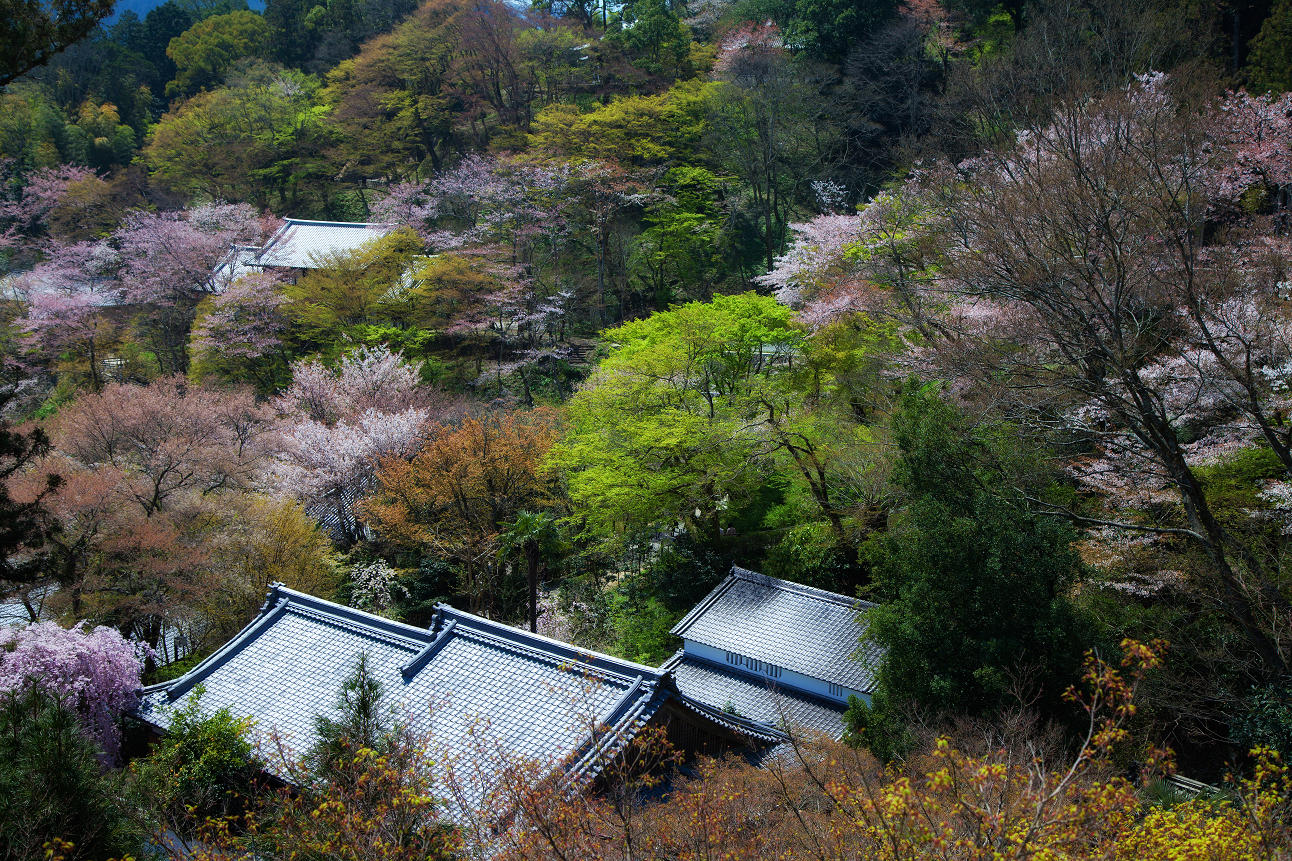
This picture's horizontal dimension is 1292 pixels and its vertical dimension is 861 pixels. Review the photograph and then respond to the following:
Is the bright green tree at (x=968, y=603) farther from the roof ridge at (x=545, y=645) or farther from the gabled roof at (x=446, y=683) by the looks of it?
the roof ridge at (x=545, y=645)

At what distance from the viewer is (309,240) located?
33031mm

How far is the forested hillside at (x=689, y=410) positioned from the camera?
25.1ft

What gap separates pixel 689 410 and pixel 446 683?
27.8 feet

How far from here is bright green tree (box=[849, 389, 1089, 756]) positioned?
Result: 989 centimetres

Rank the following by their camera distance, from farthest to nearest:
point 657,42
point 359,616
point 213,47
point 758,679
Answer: point 213,47
point 657,42
point 758,679
point 359,616

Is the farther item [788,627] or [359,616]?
[788,627]

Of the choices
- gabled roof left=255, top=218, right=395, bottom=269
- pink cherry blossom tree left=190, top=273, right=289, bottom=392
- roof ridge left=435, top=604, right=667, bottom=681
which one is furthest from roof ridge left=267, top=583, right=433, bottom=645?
gabled roof left=255, top=218, right=395, bottom=269

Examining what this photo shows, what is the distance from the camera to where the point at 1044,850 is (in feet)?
14.6

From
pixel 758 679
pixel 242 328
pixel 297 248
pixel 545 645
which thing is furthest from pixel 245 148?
pixel 758 679

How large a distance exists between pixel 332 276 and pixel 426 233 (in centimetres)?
580

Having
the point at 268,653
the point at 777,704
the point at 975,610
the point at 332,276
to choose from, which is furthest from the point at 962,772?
the point at 332,276

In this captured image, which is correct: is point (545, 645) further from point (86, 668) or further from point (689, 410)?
point (689, 410)

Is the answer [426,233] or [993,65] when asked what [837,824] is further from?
[426,233]

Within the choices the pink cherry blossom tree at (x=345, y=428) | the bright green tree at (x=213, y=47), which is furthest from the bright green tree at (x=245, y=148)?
the pink cherry blossom tree at (x=345, y=428)
